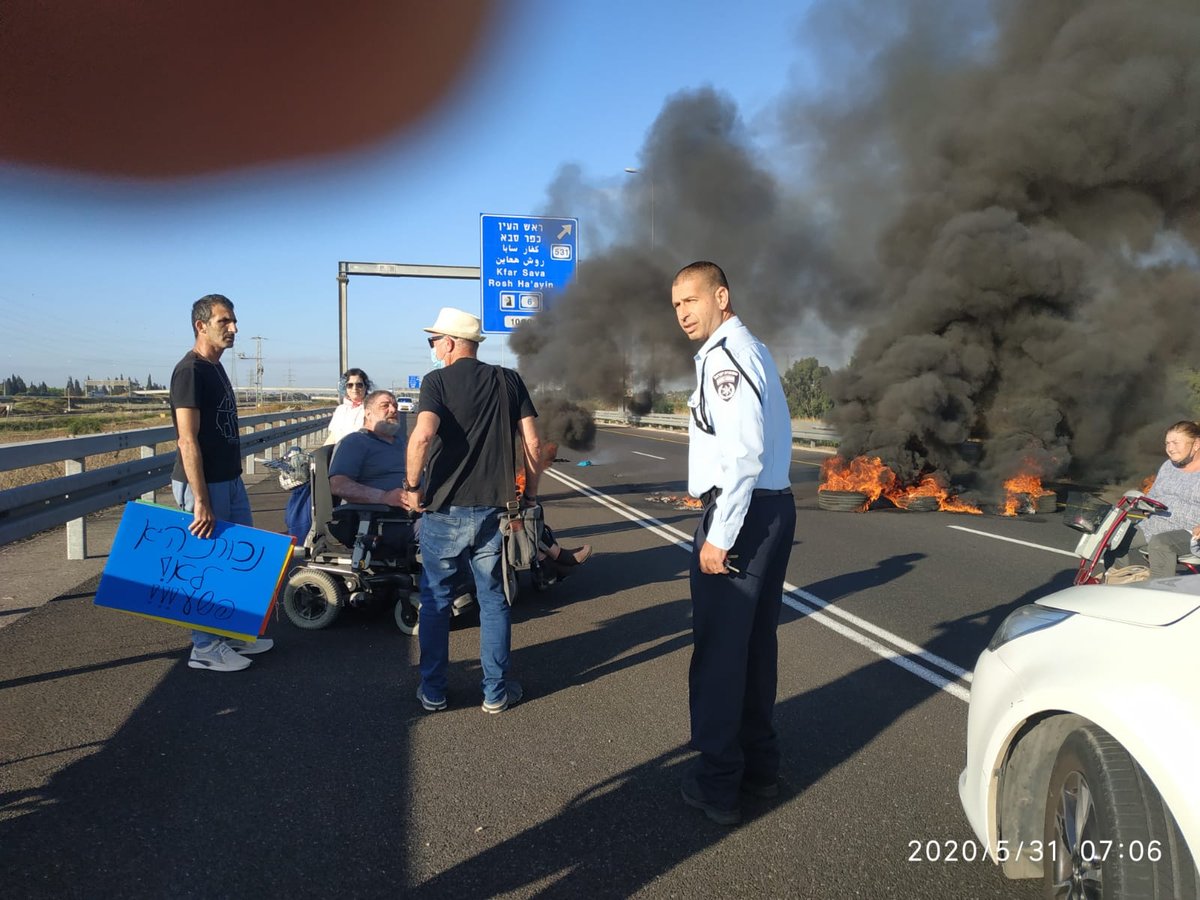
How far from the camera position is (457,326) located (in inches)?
156

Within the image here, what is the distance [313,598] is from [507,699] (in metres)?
2.10

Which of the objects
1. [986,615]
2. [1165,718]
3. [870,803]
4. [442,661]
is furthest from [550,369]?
[1165,718]

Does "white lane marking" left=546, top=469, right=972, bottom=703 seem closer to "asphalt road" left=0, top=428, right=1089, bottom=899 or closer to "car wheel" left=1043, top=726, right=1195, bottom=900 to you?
"asphalt road" left=0, top=428, right=1089, bottom=899

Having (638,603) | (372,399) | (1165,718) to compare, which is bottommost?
(638,603)

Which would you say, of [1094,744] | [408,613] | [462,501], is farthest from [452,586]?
[1094,744]

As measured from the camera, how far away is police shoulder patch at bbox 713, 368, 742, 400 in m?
2.85

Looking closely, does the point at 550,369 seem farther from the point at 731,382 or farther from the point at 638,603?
the point at 731,382

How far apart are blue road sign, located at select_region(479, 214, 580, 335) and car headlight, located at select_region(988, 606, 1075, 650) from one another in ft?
56.1

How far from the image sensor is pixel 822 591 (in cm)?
654

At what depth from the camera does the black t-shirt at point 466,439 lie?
383 cm

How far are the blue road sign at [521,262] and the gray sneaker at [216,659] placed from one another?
1522cm

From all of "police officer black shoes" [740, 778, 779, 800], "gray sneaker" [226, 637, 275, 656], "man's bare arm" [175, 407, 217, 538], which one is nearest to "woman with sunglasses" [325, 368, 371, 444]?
"gray sneaker" [226, 637, 275, 656]

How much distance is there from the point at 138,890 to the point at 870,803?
2.56m
